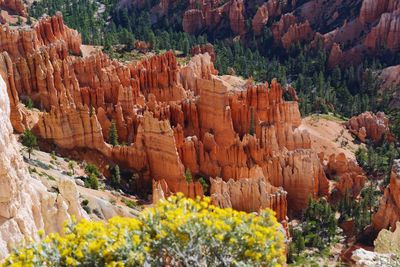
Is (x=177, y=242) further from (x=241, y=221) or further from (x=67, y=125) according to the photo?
(x=67, y=125)

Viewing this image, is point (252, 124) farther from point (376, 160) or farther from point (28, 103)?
point (28, 103)

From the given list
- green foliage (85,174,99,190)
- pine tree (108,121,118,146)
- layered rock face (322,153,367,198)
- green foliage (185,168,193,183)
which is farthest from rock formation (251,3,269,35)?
green foliage (85,174,99,190)

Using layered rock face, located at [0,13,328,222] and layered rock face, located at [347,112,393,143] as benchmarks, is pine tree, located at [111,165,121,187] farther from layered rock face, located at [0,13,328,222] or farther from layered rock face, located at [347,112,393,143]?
layered rock face, located at [347,112,393,143]

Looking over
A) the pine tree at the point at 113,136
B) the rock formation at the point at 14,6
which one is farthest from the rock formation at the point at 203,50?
the pine tree at the point at 113,136

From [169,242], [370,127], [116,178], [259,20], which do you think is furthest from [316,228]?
[259,20]

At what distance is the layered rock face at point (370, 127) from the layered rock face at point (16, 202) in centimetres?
4893

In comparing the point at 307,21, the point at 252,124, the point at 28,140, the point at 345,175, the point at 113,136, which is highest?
the point at 28,140

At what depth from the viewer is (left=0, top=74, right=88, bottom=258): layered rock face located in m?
19.4

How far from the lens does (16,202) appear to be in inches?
794

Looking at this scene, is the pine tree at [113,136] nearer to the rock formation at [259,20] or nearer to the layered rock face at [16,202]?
the layered rock face at [16,202]

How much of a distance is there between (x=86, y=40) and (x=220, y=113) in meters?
44.0

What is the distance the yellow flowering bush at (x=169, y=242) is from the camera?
1258cm

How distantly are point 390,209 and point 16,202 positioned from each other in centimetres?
2980

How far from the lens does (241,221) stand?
42.0ft
